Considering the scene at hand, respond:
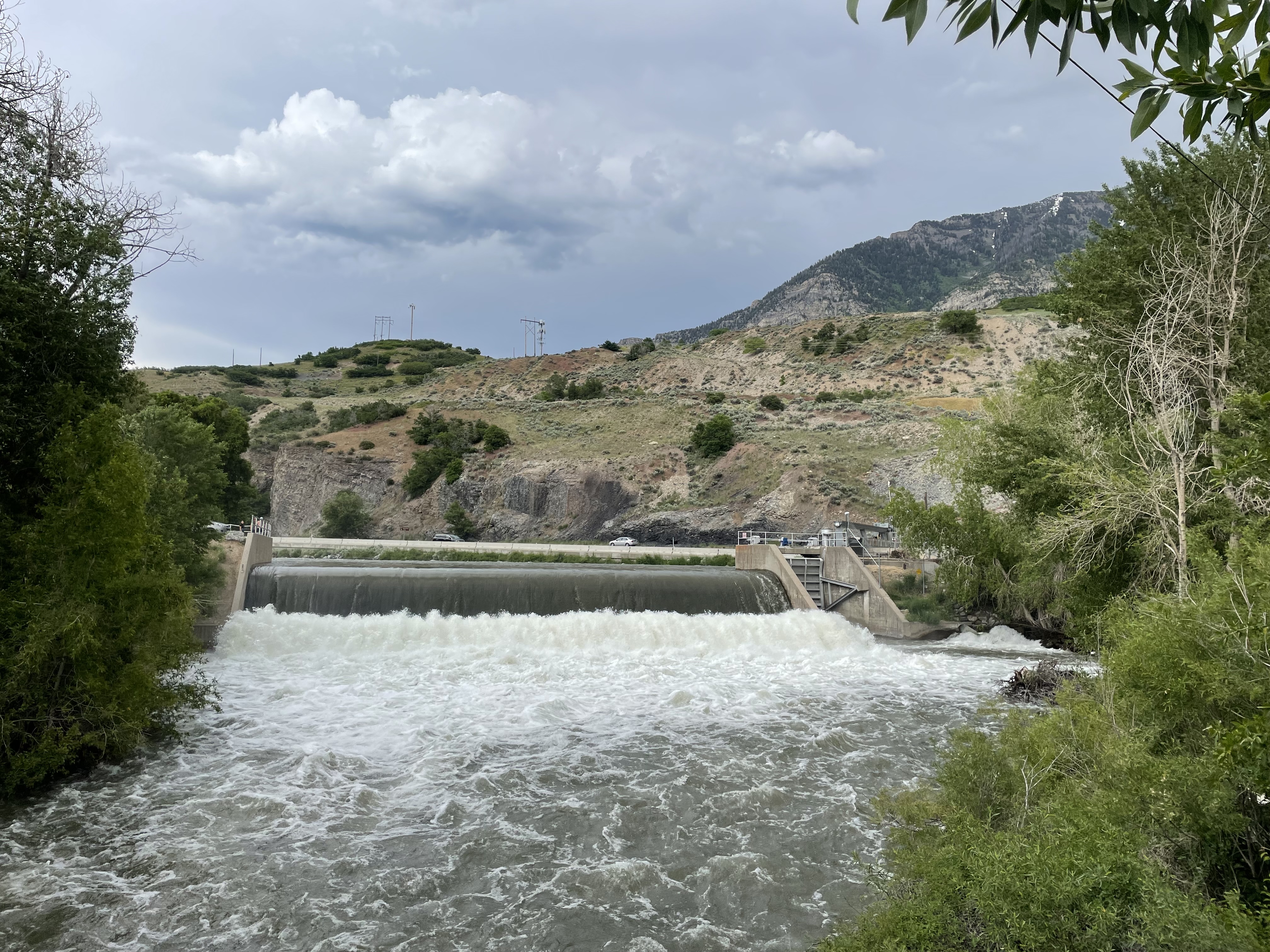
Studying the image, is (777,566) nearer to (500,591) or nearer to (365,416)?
(500,591)

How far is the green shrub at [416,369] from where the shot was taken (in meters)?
98.6

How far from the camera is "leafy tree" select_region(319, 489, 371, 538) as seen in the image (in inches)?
2163

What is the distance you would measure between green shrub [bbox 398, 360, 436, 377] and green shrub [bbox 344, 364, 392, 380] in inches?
62.6

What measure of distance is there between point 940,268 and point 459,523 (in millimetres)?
121410

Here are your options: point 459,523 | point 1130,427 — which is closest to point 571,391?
point 459,523

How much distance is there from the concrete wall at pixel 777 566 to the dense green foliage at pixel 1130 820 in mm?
19127

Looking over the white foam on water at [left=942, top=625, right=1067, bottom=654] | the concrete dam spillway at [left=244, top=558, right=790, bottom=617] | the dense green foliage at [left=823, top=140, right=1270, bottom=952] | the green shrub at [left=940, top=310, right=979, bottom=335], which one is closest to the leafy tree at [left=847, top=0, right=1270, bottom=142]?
the dense green foliage at [left=823, top=140, right=1270, bottom=952]

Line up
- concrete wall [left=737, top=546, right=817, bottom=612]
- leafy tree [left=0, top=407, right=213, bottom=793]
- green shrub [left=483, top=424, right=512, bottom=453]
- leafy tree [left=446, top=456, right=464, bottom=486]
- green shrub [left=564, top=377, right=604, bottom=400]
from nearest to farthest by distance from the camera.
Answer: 1. leafy tree [left=0, top=407, right=213, bottom=793]
2. concrete wall [left=737, top=546, right=817, bottom=612]
3. leafy tree [left=446, top=456, right=464, bottom=486]
4. green shrub [left=483, top=424, right=512, bottom=453]
5. green shrub [left=564, top=377, right=604, bottom=400]

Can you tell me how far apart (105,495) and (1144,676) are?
12071 mm

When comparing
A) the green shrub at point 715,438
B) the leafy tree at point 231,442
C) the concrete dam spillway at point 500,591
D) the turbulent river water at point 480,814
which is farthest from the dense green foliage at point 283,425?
the turbulent river water at point 480,814

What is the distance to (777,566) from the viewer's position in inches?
1183

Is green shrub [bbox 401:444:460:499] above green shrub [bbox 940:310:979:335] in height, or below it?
below

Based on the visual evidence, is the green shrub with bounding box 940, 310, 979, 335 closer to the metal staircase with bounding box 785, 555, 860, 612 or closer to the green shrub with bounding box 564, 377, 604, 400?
the green shrub with bounding box 564, 377, 604, 400

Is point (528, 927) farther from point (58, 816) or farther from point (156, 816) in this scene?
point (58, 816)
